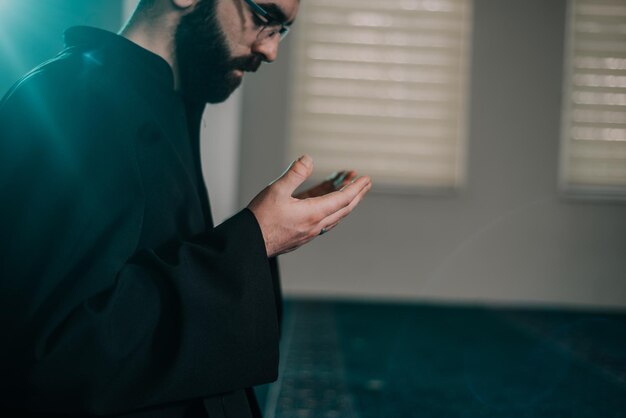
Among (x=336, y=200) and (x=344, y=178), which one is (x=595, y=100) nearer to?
(x=344, y=178)

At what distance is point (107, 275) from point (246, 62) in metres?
0.46

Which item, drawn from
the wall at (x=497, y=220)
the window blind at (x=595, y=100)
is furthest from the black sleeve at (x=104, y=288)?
the window blind at (x=595, y=100)

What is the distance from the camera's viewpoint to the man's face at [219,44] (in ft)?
2.44

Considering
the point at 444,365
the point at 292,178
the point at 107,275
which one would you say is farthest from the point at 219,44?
the point at 444,365

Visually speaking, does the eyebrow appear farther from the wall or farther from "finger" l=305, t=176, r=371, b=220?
the wall

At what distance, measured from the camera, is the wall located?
451 centimetres

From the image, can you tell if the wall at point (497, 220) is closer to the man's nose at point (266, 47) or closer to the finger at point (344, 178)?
the finger at point (344, 178)

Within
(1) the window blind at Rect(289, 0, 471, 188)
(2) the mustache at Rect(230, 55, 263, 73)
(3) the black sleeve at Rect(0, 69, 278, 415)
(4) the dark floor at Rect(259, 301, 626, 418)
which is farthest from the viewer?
(1) the window blind at Rect(289, 0, 471, 188)

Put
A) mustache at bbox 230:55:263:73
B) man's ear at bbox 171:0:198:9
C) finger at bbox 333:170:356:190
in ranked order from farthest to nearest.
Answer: finger at bbox 333:170:356:190 → mustache at bbox 230:55:263:73 → man's ear at bbox 171:0:198:9

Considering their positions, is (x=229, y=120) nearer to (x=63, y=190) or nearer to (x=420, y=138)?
(x=420, y=138)

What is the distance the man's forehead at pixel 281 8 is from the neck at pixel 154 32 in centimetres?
12

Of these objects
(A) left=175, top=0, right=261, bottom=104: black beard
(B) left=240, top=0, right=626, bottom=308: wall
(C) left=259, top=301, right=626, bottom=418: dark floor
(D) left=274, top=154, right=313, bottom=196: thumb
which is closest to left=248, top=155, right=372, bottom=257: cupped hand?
(D) left=274, top=154, right=313, bottom=196: thumb

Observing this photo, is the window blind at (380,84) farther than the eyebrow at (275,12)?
Yes

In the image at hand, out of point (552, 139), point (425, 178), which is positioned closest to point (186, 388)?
point (425, 178)
